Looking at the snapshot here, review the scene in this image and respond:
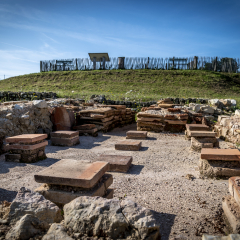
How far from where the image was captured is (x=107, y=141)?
7723 millimetres

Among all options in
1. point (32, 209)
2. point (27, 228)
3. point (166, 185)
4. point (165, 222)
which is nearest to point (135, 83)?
point (166, 185)

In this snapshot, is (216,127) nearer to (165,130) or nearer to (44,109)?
(165,130)

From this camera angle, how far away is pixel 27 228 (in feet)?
6.17

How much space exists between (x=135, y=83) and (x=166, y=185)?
19.3 m

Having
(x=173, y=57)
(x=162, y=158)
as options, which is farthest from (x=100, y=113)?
(x=173, y=57)

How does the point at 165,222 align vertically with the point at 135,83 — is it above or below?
below

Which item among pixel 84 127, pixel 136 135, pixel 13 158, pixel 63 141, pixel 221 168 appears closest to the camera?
pixel 221 168

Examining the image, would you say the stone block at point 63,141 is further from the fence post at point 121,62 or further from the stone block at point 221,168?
the fence post at point 121,62

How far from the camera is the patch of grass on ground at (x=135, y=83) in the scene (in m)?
19.8

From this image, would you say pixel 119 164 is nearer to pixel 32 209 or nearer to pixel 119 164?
pixel 119 164

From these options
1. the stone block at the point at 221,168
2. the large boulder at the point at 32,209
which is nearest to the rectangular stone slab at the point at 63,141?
the stone block at the point at 221,168

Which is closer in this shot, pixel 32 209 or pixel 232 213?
pixel 32 209

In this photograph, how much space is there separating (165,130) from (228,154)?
5512 mm

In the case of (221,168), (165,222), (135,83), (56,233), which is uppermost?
(135,83)
